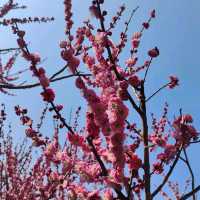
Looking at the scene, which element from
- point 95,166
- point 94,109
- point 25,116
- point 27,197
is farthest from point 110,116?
point 27,197

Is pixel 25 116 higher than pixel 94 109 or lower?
higher

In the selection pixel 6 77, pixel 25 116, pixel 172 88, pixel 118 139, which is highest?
pixel 6 77

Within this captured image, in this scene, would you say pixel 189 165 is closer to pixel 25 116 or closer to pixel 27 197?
pixel 25 116

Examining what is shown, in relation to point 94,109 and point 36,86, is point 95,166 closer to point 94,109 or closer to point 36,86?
point 94,109

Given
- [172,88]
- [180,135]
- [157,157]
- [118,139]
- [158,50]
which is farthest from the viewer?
[172,88]

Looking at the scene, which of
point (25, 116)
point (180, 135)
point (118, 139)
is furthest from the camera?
point (25, 116)

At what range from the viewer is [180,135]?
386 cm

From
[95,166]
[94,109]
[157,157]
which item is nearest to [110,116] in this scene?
[94,109]

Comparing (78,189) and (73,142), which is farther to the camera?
(78,189)

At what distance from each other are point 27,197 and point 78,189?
5043mm

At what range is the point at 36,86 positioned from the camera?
562 centimetres

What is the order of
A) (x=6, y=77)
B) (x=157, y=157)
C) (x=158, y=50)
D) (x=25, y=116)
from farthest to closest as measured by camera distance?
1. (x=6, y=77)
2. (x=158, y=50)
3. (x=157, y=157)
4. (x=25, y=116)

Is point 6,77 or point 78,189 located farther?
point 6,77

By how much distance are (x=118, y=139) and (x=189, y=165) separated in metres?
1.38
